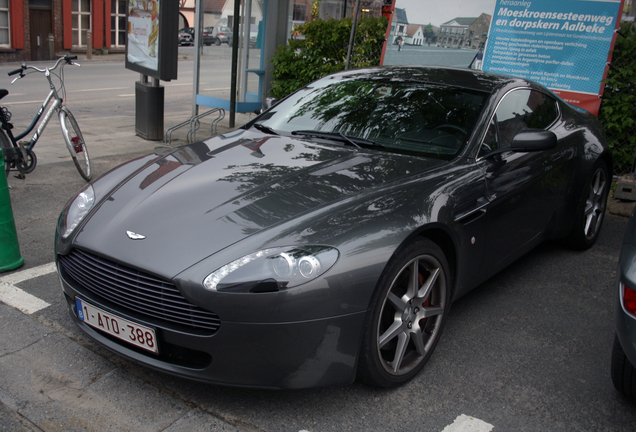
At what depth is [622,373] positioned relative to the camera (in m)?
2.73

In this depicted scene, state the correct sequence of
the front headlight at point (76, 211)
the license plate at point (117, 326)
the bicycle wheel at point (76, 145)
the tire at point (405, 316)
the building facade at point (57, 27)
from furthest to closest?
the building facade at point (57, 27) → the bicycle wheel at point (76, 145) → the front headlight at point (76, 211) → the tire at point (405, 316) → the license plate at point (117, 326)

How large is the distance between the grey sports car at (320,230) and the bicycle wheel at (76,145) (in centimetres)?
276

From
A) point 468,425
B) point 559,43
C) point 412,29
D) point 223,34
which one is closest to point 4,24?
point 223,34

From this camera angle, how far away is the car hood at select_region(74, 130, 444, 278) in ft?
8.27

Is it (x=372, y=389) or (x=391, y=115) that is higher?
(x=391, y=115)

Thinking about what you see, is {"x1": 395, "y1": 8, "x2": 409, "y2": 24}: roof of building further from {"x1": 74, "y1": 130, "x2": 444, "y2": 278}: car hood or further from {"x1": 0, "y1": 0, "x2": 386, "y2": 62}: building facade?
{"x1": 0, "y1": 0, "x2": 386, "y2": 62}: building facade

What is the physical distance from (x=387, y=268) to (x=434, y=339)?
708 mm

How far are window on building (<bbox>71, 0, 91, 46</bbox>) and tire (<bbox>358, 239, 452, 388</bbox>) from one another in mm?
29513

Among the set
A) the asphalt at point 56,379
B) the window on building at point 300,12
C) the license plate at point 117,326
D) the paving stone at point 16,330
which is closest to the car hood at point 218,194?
the license plate at point 117,326

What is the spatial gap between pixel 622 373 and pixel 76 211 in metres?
2.80

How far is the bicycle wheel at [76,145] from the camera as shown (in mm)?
5996

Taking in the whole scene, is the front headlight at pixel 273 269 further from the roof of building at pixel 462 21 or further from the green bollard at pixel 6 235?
the roof of building at pixel 462 21

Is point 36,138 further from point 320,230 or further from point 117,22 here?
point 117,22

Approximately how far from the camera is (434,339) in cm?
304
